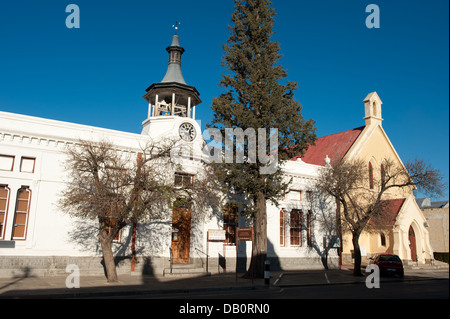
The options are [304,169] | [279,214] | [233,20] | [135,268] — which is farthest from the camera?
[304,169]

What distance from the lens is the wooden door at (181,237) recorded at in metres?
21.6

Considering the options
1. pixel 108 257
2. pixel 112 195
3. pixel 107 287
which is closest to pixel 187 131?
pixel 112 195

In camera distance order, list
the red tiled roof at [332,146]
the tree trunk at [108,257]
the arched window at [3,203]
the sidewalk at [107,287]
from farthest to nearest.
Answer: the red tiled roof at [332,146] → the arched window at [3,203] → the tree trunk at [108,257] → the sidewalk at [107,287]

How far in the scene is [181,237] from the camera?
2198 centimetres

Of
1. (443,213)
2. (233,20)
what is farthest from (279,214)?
(443,213)

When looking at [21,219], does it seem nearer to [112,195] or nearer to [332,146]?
[112,195]

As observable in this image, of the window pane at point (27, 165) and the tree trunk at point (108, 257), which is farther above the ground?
the window pane at point (27, 165)

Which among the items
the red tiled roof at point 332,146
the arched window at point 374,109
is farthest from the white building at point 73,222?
the arched window at point 374,109

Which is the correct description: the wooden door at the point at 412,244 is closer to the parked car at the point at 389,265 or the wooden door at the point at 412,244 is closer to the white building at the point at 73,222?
the parked car at the point at 389,265

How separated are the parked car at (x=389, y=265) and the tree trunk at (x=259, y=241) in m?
7.89

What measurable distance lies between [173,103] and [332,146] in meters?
18.0
